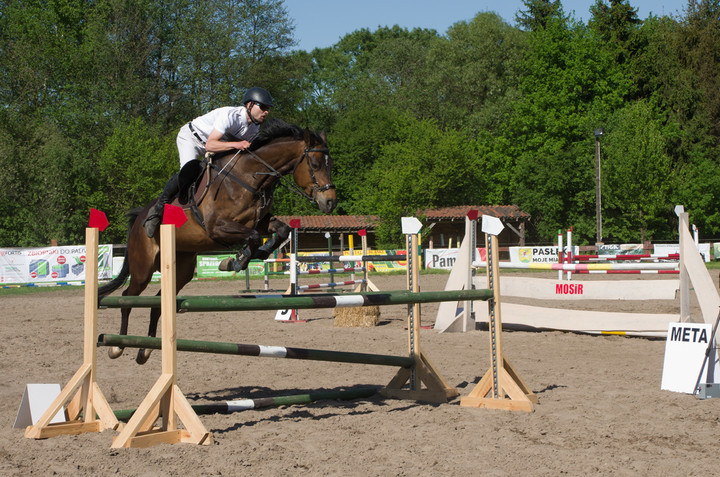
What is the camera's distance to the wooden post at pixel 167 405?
3725 millimetres

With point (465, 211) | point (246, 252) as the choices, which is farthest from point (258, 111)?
point (465, 211)

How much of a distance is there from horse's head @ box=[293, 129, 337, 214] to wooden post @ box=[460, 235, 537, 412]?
1.30m

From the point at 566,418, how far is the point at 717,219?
3800 cm

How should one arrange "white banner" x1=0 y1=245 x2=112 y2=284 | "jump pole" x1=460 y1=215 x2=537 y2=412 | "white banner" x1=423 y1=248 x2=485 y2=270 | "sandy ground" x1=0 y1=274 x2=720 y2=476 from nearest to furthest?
"sandy ground" x1=0 y1=274 x2=720 y2=476, "jump pole" x1=460 y1=215 x2=537 y2=412, "white banner" x1=0 y1=245 x2=112 y2=284, "white banner" x1=423 y1=248 x2=485 y2=270

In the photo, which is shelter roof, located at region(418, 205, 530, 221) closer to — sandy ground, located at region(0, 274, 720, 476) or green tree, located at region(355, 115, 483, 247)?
green tree, located at region(355, 115, 483, 247)

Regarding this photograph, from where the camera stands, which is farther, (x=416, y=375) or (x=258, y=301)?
(x=416, y=375)

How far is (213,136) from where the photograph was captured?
5816mm

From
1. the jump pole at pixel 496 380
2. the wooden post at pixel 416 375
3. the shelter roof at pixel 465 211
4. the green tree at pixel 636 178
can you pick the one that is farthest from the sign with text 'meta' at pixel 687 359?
the shelter roof at pixel 465 211

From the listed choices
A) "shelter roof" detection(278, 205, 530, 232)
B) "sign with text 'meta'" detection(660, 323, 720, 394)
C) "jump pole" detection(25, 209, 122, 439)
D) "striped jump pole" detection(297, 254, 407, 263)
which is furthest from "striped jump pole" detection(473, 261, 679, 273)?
"shelter roof" detection(278, 205, 530, 232)

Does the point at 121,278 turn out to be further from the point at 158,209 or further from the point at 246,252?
the point at 246,252

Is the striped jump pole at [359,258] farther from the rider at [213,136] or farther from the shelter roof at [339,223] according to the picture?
the shelter roof at [339,223]

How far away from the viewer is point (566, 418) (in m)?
4.61

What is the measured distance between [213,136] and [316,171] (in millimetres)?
927

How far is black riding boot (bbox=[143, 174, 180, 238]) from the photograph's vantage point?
582 cm
